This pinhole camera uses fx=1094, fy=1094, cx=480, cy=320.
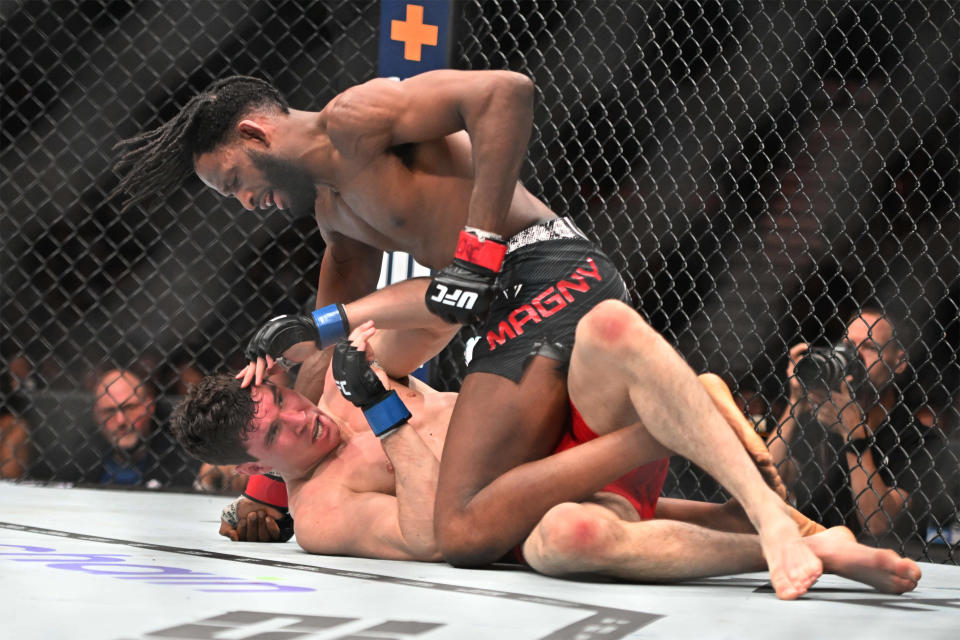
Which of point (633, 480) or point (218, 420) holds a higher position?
point (218, 420)

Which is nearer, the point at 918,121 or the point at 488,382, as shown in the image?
the point at 488,382

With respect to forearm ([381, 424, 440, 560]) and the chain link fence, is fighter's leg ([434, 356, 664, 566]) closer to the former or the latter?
forearm ([381, 424, 440, 560])

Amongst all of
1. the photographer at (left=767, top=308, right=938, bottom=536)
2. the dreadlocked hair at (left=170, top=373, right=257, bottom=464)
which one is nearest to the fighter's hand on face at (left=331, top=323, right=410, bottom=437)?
the dreadlocked hair at (left=170, top=373, right=257, bottom=464)

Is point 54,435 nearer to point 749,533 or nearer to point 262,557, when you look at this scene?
point 262,557

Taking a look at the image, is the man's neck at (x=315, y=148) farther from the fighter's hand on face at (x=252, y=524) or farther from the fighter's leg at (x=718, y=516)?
the fighter's leg at (x=718, y=516)

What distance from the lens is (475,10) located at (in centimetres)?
329

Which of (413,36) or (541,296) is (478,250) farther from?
(413,36)

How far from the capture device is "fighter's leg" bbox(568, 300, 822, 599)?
1421mm

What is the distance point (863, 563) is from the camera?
139 cm

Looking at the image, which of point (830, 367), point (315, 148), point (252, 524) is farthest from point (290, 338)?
point (830, 367)

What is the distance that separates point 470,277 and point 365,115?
1.01 feet

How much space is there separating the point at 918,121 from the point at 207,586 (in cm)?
297

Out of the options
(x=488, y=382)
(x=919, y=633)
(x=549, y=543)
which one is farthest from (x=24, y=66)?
(x=919, y=633)

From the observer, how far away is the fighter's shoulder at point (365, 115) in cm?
168
